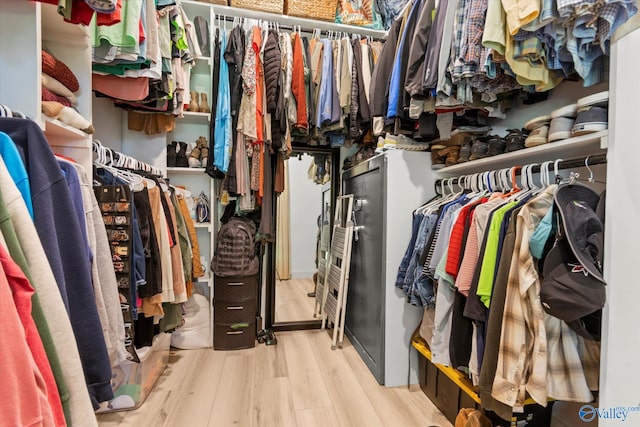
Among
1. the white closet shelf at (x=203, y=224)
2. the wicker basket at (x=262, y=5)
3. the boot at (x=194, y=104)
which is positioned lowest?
the white closet shelf at (x=203, y=224)

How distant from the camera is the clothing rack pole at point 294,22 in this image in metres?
2.33

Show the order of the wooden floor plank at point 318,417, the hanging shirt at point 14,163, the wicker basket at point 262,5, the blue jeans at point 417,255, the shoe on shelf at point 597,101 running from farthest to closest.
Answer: the wicker basket at point 262,5, the blue jeans at point 417,255, the wooden floor plank at point 318,417, the shoe on shelf at point 597,101, the hanging shirt at point 14,163

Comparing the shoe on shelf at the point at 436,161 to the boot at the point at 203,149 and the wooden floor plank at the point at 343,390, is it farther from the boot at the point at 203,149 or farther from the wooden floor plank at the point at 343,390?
the boot at the point at 203,149

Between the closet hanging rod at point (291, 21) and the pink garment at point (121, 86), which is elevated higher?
the closet hanging rod at point (291, 21)

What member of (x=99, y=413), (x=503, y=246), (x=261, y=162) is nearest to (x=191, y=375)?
(x=99, y=413)

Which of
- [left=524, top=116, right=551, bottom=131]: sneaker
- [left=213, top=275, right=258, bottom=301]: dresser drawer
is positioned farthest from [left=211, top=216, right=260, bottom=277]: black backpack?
[left=524, top=116, right=551, bottom=131]: sneaker

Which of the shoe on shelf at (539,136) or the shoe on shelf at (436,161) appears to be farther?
the shoe on shelf at (436,161)

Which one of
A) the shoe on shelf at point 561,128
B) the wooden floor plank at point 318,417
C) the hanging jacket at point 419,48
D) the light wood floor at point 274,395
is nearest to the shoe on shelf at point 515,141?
the shoe on shelf at point 561,128

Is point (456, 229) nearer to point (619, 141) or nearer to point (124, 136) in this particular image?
point (619, 141)

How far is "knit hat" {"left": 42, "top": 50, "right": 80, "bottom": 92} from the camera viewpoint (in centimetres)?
105

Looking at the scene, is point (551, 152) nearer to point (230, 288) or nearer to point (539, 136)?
point (539, 136)

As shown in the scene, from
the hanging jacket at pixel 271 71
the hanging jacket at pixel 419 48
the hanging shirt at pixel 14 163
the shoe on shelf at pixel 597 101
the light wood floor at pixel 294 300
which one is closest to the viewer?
the hanging shirt at pixel 14 163

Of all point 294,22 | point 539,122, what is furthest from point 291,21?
point 539,122

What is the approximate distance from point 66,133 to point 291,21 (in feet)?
6.21
